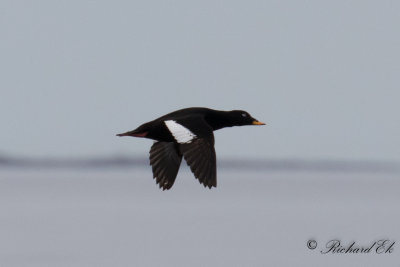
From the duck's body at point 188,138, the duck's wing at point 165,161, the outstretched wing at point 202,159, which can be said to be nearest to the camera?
the outstretched wing at point 202,159

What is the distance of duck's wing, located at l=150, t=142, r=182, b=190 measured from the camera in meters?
15.7

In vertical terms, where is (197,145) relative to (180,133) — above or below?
below

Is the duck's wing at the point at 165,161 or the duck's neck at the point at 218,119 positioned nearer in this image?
the duck's wing at the point at 165,161

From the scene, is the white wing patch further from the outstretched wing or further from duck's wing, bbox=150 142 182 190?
duck's wing, bbox=150 142 182 190

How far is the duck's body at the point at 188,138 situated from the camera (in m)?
14.1

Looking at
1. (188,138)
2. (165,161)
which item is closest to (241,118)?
(165,161)

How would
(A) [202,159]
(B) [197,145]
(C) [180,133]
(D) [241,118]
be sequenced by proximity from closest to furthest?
(A) [202,159] → (B) [197,145] → (C) [180,133] → (D) [241,118]

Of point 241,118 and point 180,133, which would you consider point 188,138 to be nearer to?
point 180,133

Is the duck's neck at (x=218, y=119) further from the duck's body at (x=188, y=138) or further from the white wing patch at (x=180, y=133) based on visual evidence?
the white wing patch at (x=180, y=133)

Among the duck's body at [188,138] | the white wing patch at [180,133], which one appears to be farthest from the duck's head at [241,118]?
the white wing patch at [180,133]

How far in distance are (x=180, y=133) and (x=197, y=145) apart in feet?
1.19

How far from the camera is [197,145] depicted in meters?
14.3

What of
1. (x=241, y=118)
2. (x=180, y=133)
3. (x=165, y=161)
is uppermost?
(x=241, y=118)

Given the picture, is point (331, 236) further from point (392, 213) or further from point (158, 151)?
point (158, 151)
